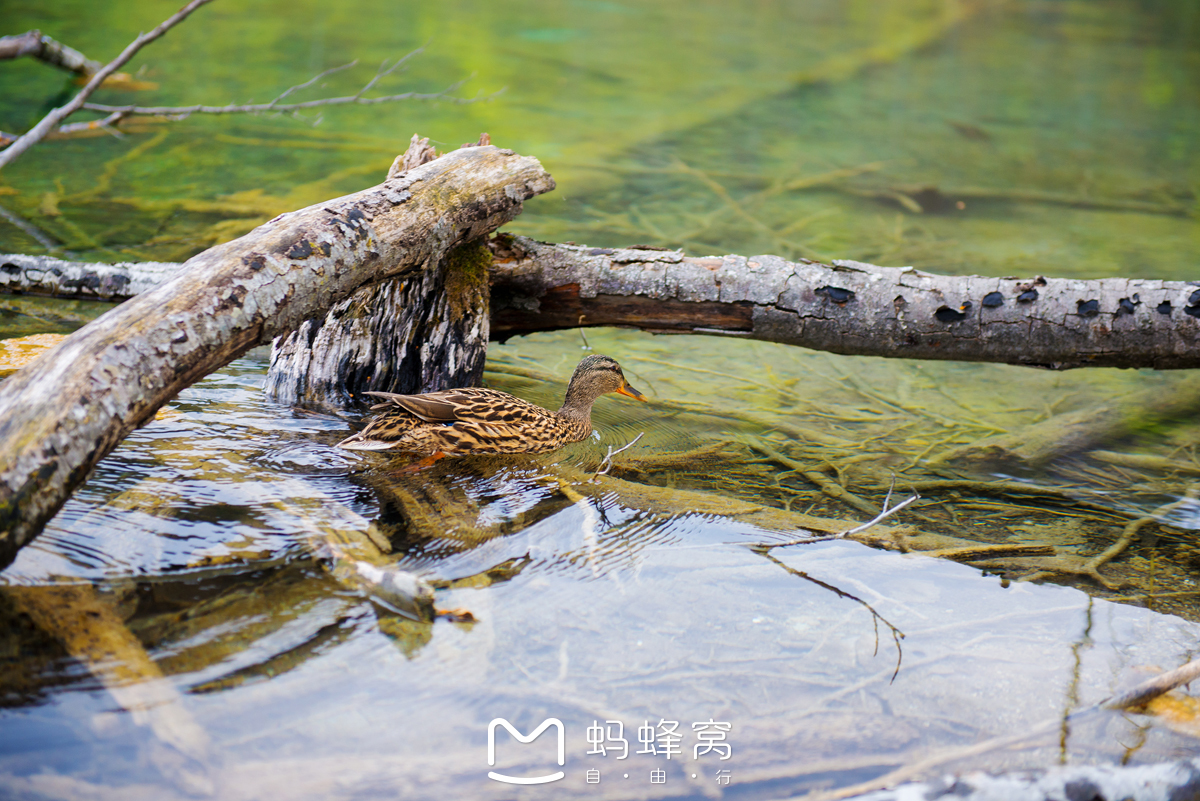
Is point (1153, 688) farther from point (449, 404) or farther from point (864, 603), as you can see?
point (449, 404)

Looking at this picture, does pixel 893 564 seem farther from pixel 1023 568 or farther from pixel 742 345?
pixel 742 345

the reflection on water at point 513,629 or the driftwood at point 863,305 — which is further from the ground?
the driftwood at point 863,305

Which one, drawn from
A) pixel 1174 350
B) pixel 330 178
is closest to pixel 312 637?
pixel 1174 350

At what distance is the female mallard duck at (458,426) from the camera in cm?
393

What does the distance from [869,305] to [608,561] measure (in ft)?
6.22

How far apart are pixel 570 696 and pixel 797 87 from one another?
1219 centimetres

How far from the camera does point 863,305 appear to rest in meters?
4.38

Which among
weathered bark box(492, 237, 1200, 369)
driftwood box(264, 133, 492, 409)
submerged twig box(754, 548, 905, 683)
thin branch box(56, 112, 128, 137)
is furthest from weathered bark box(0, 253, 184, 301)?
submerged twig box(754, 548, 905, 683)

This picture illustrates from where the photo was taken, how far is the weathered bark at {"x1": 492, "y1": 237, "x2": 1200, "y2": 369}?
168 inches
